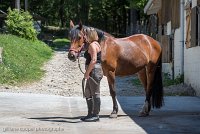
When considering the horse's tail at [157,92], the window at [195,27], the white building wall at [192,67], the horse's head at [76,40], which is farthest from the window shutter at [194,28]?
the horse's head at [76,40]

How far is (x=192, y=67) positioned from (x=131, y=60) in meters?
5.55

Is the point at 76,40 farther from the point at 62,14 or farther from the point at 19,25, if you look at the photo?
the point at 62,14

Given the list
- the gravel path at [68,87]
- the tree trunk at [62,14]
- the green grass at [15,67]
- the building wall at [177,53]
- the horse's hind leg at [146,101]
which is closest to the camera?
the horse's hind leg at [146,101]

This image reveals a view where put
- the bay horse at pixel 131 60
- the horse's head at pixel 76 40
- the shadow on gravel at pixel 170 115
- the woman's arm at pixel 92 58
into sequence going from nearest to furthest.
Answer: the shadow on gravel at pixel 170 115 < the horse's head at pixel 76 40 < the woman's arm at pixel 92 58 < the bay horse at pixel 131 60

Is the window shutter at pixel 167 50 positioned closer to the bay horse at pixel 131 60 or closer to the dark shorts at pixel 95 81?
the bay horse at pixel 131 60

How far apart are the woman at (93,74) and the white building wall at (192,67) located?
213 inches

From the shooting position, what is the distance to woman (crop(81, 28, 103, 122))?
9.03m

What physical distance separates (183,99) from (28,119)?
5.28 m

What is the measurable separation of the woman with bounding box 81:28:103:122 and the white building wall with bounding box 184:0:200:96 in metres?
5.42

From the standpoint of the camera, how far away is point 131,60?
32.7 feet

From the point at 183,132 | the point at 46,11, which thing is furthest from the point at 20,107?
the point at 46,11

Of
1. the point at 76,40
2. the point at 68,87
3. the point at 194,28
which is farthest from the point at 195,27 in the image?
the point at 76,40

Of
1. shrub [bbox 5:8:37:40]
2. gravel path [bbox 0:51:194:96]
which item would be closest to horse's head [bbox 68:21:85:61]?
gravel path [bbox 0:51:194:96]

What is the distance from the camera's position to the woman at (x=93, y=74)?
903 cm
